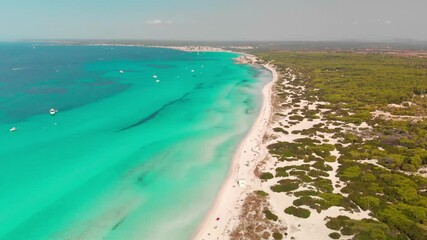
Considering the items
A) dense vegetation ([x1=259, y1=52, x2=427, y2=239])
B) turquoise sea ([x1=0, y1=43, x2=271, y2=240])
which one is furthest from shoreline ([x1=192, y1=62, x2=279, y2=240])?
dense vegetation ([x1=259, y1=52, x2=427, y2=239])

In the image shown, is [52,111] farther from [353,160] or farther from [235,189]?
[353,160]

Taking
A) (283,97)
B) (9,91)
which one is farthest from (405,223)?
(9,91)

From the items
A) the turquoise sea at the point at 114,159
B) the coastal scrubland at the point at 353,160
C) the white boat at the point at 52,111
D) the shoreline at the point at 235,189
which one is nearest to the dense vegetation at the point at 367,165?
the coastal scrubland at the point at 353,160

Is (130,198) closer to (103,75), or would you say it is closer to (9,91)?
(9,91)

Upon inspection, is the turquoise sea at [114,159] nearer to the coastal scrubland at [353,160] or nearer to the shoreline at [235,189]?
the shoreline at [235,189]

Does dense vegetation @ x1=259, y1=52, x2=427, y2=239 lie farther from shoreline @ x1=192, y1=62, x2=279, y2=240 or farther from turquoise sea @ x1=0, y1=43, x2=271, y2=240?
turquoise sea @ x1=0, y1=43, x2=271, y2=240

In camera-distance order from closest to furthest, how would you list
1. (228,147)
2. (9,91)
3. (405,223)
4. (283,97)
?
(405,223), (228,147), (283,97), (9,91)
